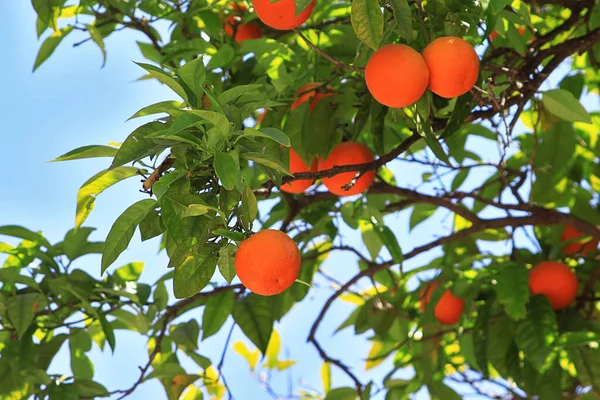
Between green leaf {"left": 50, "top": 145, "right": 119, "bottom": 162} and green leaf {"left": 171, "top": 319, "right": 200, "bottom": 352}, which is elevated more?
green leaf {"left": 50, "top": 145, "right": 119, "bottom": 162}

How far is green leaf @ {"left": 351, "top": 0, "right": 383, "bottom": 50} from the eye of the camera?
0.96 m

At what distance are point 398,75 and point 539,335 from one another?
0.78 metres

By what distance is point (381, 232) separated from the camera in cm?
154

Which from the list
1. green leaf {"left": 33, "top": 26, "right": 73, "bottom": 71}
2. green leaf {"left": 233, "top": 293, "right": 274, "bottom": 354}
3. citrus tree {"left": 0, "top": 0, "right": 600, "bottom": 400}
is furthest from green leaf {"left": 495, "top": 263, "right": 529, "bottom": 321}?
green leaf {"left": 33, "top": 26, "right": 73, "bottom": 71}

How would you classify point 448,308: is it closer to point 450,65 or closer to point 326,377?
point 326,377

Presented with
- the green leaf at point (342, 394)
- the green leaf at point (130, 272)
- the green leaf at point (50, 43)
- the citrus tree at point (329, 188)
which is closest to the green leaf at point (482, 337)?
the citrus tree at point (329, 188)

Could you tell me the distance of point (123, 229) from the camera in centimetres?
98

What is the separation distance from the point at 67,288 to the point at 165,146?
0.57 meters

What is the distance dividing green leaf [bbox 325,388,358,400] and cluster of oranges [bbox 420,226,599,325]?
0.87ft

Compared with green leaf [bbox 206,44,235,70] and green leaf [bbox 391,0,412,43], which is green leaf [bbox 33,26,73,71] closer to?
green leaf [bbox 206,44,235,70]

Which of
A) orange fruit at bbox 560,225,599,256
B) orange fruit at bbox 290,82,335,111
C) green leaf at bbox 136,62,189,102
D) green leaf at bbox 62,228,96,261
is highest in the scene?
orange fruit at bbox 290,82,335,111

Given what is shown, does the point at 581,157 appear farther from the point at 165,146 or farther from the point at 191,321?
the point at 165,146

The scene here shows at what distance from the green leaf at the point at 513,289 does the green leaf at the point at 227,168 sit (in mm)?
813

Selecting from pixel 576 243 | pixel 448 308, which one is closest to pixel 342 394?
pixel 448 308
